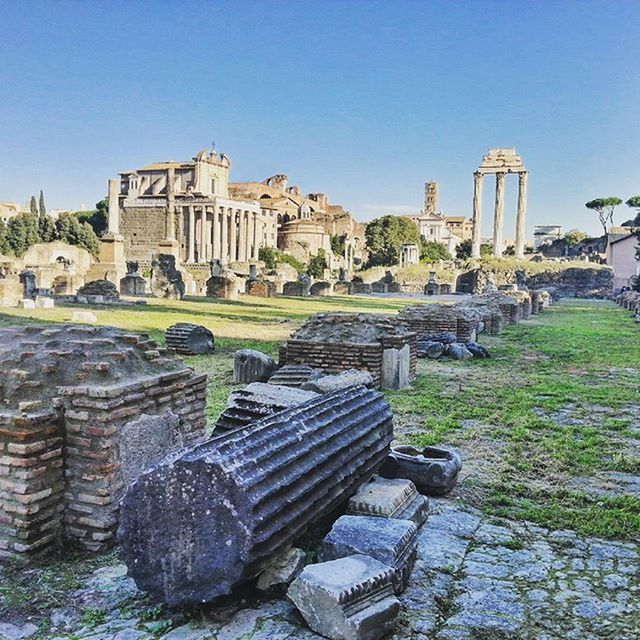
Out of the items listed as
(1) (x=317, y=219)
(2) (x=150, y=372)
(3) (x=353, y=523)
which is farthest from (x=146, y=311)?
(1) (x=317, y=219)

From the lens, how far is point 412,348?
9211mm

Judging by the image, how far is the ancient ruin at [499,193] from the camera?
2419 inches

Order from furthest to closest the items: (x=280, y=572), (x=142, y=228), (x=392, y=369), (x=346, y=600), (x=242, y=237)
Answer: (x=142, y=228) < (x=242, y=237) < (x=392, y=369) < (x=280, y=572) < (x=346, y=600)

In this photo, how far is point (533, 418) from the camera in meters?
6.97

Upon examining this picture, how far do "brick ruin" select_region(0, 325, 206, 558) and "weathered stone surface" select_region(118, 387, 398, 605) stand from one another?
29.3 inches

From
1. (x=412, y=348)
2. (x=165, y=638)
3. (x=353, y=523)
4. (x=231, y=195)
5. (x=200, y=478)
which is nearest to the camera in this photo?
(x=165, y=638)

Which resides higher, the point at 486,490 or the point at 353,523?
the point at 353,523

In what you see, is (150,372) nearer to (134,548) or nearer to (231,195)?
(134,548)

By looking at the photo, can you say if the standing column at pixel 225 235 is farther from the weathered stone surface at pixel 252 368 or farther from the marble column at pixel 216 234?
the weathered stone surface at pixel 252 368

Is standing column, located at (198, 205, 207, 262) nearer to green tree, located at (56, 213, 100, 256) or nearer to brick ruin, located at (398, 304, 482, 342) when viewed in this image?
green tree, located at (56, 213, 100, 256)

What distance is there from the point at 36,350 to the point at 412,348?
6.21m

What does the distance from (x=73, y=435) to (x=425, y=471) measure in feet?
8.19

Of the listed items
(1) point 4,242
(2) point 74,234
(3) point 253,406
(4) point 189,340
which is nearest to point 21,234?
(1) point 4,242

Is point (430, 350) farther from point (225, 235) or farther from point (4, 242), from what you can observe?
point (225, 235)
